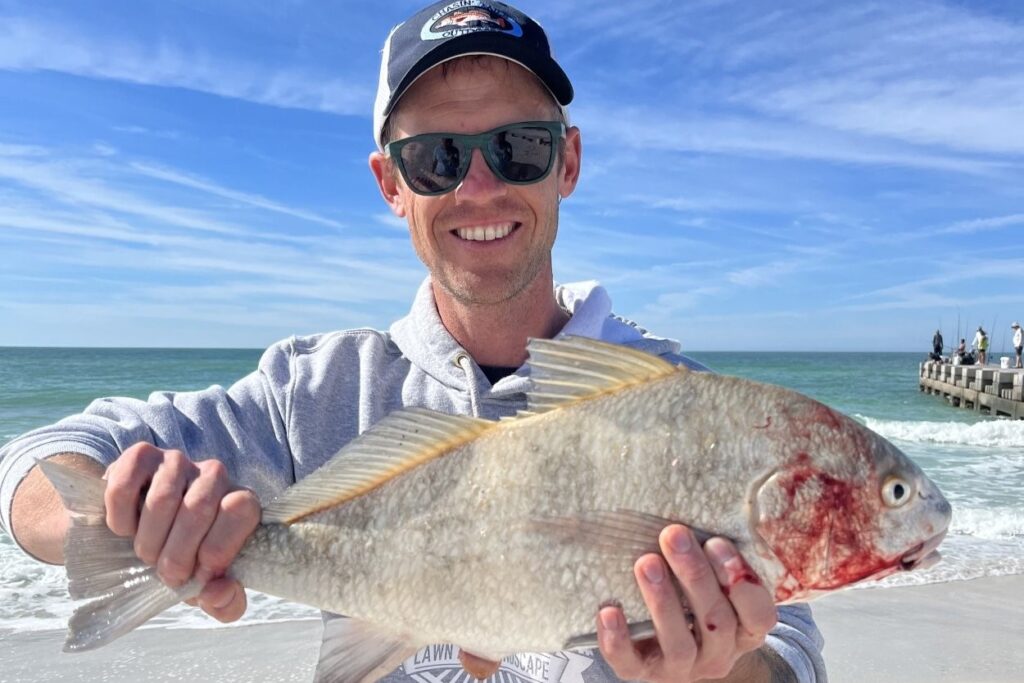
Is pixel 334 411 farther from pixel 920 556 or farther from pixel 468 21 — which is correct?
pixel 920 556

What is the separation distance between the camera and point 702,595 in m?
1.81

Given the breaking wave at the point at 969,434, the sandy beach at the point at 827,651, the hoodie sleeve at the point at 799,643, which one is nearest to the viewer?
the hoodie sleeve at the point at 799,643

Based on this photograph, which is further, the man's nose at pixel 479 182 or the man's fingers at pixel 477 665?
the man's nose at pixel 479 182

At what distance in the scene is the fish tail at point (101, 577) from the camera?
1881 mm

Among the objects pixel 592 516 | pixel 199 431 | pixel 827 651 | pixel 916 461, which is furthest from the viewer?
pixel 916 461

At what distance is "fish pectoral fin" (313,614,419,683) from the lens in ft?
6.50

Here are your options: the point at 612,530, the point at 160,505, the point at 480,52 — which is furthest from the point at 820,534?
the point at 480,52

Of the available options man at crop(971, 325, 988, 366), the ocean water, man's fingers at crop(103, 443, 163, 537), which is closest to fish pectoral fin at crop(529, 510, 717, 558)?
man's fingers at crop(103, 443, 163, 537)

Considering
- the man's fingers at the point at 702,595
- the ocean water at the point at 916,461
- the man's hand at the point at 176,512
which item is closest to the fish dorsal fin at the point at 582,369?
the man's fingers at the point at 702,595

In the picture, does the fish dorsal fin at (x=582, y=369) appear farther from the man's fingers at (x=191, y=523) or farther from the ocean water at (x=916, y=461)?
the ocean water at (x=916, y=461)


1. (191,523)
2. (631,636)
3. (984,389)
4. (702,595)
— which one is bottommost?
(984,389)

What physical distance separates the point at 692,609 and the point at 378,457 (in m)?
0.86

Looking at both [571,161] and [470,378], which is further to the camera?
[571,161]

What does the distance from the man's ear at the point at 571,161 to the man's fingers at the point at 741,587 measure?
5.97 feet
